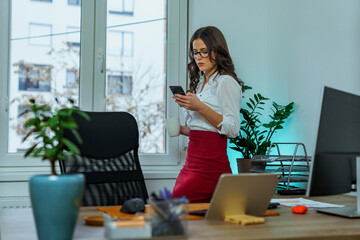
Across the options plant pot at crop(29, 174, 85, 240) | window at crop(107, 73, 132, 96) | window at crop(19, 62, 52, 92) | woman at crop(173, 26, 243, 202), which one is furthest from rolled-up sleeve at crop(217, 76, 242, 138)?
window at crop(19, 62, 52, 92)

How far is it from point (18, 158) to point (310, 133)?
74.7 inches

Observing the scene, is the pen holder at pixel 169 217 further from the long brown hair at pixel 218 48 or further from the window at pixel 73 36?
the window at pixel 73 36

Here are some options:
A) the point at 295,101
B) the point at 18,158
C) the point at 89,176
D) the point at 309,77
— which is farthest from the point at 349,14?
the point at 18,158

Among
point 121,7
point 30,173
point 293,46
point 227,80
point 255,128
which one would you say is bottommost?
point 30,173

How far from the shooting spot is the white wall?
8.20 feet

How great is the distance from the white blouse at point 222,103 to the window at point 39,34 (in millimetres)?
1232

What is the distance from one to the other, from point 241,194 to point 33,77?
2.04m

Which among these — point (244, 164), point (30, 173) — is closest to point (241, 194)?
point (244, 164)

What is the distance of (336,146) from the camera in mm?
1461

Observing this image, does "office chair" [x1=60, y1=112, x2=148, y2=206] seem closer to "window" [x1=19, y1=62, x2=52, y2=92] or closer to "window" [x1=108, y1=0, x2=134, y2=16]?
"window" [x1=19, y1=62, x2=52, y2=92]

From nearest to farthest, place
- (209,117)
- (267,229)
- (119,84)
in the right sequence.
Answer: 1. (267,229)
2. (209,117)
3. (119,84)

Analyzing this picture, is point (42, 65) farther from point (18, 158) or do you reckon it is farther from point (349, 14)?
point (349, 14)

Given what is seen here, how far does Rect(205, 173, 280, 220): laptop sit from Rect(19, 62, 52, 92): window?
76.9 inches

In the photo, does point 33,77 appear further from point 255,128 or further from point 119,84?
point 255,128
